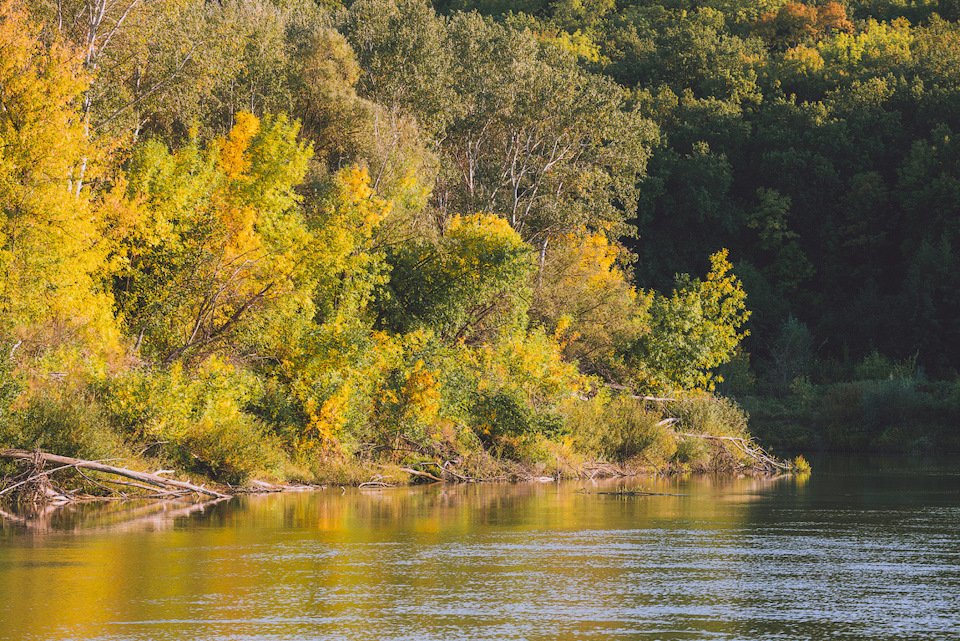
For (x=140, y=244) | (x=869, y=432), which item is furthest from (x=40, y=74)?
(x=869, y=432)

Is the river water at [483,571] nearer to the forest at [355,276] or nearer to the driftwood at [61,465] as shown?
the driftwood at [61,465]

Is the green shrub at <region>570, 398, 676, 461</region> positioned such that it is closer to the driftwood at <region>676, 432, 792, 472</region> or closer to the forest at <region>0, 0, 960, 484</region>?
the forest at <region>0, 0, 960, 484</region>

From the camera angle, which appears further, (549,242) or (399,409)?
(549,242)

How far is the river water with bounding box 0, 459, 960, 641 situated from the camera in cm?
1043

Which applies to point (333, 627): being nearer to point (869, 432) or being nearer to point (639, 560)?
point (639, 560)

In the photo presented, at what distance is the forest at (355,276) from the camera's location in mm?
25859

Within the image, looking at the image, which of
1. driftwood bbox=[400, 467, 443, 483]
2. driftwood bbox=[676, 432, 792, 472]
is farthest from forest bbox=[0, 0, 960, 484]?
driftwood bbox=[676, 432, 792, 472]

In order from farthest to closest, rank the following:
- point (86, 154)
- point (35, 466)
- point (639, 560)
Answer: point (86, 154) < point (35, 466) < point (639, 560)

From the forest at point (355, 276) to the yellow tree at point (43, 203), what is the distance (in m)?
0.08

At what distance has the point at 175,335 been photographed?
29156mm

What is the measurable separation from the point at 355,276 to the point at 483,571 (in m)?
19.1

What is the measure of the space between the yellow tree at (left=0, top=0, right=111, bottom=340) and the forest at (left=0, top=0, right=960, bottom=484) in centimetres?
8

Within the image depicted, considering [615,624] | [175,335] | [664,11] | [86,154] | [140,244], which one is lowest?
[615,624]

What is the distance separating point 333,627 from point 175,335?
2003 cm
